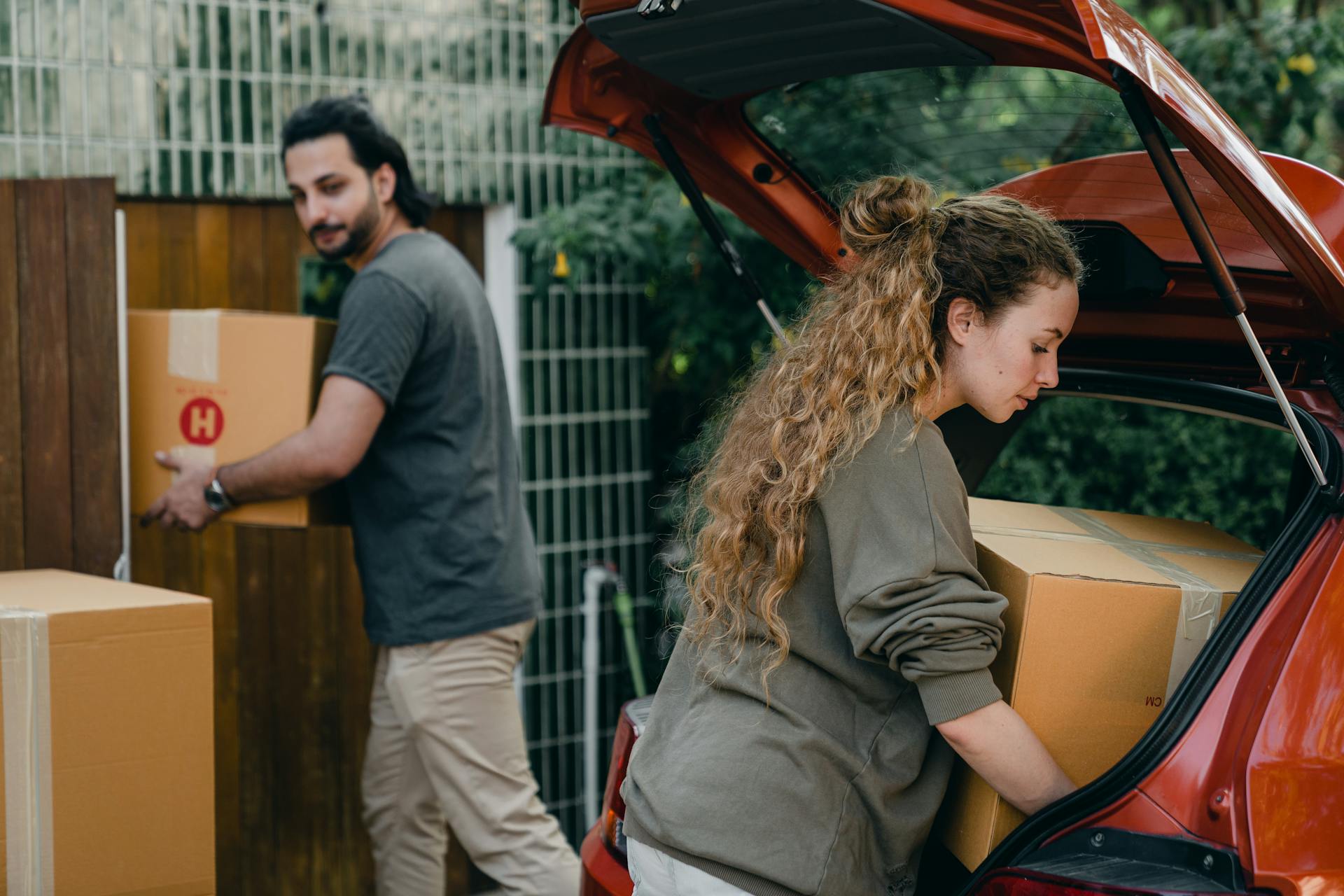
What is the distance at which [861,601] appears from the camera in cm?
176

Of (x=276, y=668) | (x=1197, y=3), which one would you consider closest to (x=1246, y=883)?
(x=276, y=668)

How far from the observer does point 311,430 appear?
10.5 ft

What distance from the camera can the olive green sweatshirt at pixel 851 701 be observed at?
5.80 feet

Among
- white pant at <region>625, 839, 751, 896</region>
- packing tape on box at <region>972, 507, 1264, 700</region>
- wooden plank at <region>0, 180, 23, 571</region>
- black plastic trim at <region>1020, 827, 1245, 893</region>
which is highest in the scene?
wooden plank at <region>0, 180, 23, 571</region>

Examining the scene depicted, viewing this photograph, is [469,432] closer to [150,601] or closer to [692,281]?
[150,601]

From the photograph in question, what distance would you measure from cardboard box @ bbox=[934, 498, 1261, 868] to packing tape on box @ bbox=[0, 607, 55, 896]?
1.58 metres

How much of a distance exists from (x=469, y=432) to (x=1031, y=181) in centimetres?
153

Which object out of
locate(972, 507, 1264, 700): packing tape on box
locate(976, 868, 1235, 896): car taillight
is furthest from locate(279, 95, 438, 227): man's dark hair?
locate(976, 868, 1235, 896): car taillight

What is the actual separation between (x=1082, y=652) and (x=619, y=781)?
96 centimetres

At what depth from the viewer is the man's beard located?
3.55 meters

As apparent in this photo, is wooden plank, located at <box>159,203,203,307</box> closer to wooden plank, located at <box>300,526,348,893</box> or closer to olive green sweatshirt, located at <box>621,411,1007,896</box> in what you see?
wooden plank, located at <box>300,526,348,893</box>

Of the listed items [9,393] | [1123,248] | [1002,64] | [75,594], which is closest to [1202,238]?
[1002,64]

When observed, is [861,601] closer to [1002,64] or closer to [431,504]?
[1002,64]

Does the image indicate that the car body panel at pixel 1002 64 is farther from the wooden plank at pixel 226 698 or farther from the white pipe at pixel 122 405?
the wooden plank at pixel 226 698
